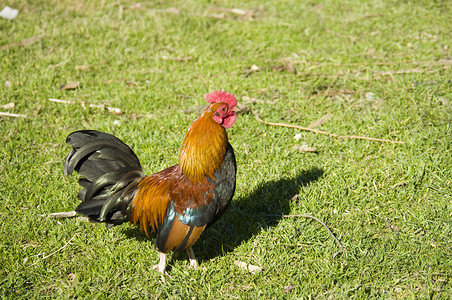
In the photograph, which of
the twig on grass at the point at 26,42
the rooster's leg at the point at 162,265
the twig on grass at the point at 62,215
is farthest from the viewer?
the twig on grass at the point at 26,42

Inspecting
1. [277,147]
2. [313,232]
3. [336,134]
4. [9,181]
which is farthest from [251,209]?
[9,181]

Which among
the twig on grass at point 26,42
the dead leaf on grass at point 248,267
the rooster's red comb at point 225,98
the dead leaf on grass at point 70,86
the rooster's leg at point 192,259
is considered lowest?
the dead leaf on grass at point 248,267

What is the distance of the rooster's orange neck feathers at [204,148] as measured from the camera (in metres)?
3.27

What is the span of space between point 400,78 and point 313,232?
3.21 m

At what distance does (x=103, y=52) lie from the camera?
7.16 metres

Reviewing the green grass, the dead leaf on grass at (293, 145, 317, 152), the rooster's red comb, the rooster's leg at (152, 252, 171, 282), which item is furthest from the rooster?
the dead leaf on grass at (293, 145, 317, 152)

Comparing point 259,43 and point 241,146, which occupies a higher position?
point 259,43

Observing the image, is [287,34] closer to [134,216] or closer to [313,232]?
[313,232]

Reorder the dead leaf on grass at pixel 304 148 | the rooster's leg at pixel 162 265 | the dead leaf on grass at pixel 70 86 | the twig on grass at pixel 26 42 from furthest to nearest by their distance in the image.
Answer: the twig on grass at pixel 26 42
the dead leaf on grass at pixel 70 86
the dead leaf on grass at pixel 304 148
the rooster's leg at pixel 162 265

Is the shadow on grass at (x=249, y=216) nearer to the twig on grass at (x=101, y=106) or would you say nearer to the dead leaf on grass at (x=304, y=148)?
the dead leaf on grass at (x=304, y=148)

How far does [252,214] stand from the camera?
4.20 meters

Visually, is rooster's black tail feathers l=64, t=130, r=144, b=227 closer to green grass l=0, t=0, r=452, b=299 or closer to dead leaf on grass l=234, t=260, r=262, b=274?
green grass l=0, t=0, r=452, b=299

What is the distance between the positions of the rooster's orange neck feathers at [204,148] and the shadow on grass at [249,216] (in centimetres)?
86

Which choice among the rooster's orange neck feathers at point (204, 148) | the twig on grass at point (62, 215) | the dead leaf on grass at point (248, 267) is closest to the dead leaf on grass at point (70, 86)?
the twig on grass at point (62, 215)
